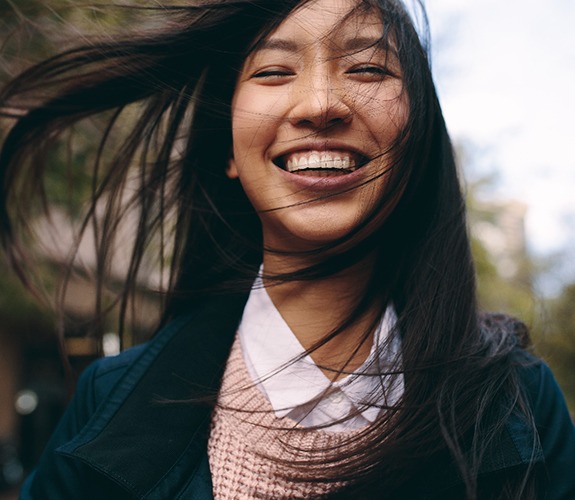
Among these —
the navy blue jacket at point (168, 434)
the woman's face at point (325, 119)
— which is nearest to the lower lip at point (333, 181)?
the woman's face at point (325, 119)

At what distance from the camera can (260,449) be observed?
5.20 ft

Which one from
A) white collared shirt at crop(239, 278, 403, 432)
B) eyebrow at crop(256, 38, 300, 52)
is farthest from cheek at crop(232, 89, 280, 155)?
white collared shirt at crop(239, 278, 403, 432)

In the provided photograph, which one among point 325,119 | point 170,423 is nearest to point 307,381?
point 170,423

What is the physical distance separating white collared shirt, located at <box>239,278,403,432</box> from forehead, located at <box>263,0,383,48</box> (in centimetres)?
65

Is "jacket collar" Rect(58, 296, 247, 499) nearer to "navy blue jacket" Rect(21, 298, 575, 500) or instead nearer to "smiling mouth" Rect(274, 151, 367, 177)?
"navy blue jacket" Rect(21, 298, 575, 500)

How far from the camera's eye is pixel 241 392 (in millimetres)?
1679

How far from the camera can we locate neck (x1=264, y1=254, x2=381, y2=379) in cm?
170

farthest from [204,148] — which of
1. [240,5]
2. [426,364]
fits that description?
[426,364]

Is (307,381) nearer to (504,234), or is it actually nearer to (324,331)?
(324,331)

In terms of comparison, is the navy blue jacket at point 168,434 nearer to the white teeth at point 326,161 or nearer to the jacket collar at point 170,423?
the jacket collar at point 170,423

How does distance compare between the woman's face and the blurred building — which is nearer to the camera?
the woman's face

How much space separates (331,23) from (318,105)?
0.21m

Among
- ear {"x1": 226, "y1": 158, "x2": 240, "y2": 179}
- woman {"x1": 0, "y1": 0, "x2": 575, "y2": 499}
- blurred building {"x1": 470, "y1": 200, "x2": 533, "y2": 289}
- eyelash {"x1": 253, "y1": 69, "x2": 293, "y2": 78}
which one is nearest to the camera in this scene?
woman {"x1": 0, "y1": 0, "x2": 575, "y2": 499}

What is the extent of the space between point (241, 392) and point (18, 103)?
117 centimetres
